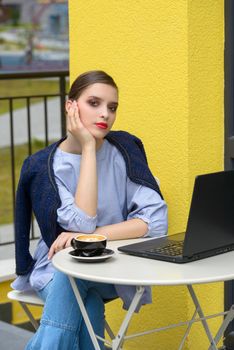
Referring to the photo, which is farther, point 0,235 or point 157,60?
point 0,235

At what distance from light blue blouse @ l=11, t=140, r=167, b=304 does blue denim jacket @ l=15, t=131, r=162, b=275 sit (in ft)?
0.08

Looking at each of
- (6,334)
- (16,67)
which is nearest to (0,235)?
(6,334)

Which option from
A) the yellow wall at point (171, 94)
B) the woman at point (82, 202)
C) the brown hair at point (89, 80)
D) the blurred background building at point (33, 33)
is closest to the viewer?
the woman at point (82, 202)

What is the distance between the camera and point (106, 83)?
3.39 metres

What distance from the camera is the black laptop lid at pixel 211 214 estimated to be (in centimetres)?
289

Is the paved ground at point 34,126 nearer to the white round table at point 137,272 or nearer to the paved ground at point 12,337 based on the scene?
the paved ground at point 12,337

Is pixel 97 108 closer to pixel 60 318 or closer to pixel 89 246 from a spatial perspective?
pixel 89 246

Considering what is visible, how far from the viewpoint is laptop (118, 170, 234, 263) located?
289 centimetres

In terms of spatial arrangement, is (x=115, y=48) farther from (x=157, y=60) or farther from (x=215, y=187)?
(x=215, y=187)

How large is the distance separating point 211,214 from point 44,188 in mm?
701

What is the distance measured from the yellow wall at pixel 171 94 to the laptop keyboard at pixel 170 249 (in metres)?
0.73

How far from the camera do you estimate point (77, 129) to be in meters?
3.33

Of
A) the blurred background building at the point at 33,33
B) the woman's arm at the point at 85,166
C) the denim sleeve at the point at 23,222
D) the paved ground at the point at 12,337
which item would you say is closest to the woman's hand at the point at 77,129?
the woman's arm at the point at 85,166

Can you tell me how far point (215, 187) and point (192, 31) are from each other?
1.04 m
